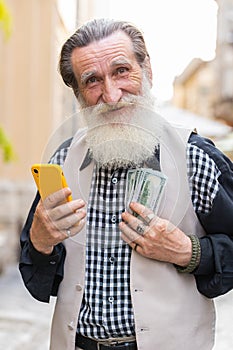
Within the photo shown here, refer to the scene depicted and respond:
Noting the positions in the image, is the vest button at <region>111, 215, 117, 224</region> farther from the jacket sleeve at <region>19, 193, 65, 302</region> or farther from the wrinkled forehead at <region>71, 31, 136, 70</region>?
the wrinkled forehead at <region>71, 31, 136, 70</region>

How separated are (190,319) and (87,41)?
0.81 metres

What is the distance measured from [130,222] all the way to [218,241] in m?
0.25

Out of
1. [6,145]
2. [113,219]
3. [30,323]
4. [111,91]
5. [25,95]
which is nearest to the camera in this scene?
[111,91]

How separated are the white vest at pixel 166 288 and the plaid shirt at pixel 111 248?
22 mm

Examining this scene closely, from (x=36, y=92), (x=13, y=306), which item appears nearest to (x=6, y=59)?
(x=36, y=92)

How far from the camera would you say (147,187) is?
1.82 m

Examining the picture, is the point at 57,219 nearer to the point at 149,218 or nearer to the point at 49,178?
the point at 49,178

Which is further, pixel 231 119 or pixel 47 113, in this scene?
pixel 231 119

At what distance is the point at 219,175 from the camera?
1.85 meters

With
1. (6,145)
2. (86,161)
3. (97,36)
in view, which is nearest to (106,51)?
(97,36)

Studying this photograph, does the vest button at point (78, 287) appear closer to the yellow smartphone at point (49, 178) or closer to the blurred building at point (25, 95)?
the yellow smartphone at point (49, 178)

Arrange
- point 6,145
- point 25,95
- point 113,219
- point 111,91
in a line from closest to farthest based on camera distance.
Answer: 1. point 111,91
2. point 113,219
3. point 6,145
4. point 25,95

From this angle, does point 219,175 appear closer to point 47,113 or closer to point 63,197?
point 63,197

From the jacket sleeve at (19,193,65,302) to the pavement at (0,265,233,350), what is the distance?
8.57 feet
